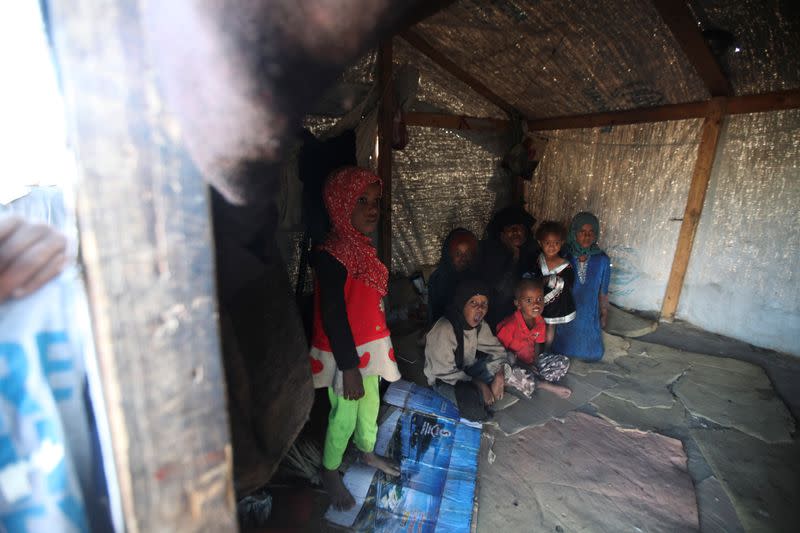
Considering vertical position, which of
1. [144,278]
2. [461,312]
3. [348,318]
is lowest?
[461,312]

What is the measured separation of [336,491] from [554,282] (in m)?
2.34

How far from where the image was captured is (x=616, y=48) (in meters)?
3.18

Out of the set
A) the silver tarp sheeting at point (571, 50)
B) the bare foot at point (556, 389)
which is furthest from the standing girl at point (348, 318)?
the silver tarp sheeting at point (571, 50)

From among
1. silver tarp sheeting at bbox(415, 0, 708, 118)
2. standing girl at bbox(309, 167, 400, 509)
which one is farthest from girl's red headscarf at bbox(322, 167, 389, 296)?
silver tarp sheeting at bbox(415, 0, 708, 118)

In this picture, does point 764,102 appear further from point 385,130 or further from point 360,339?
point 360,339

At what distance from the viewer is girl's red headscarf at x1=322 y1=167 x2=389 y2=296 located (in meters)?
1.85

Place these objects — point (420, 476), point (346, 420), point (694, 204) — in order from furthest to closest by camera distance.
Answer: point (694, 204) → point (420, 476) → point (346, 420)

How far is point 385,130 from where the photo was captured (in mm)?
3381

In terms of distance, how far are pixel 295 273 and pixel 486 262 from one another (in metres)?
1.97

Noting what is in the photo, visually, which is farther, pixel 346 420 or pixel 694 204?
pixel 694 204

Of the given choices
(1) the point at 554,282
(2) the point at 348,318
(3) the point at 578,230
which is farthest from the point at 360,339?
(3) the point at 578,230

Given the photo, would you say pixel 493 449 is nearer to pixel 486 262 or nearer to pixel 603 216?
pixel 486 262

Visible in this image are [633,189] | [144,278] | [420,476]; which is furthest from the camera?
[633,189]

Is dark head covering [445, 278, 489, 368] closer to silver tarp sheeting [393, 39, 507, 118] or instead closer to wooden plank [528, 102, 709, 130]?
silver tarp sheeting [393, 39, 507, 118]
